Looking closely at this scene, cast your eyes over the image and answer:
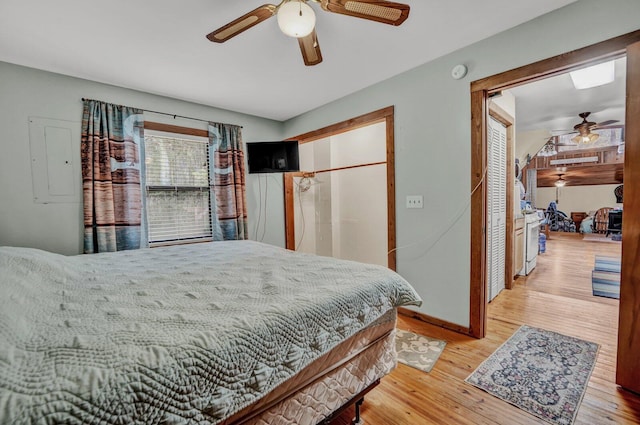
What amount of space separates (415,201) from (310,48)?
161cm

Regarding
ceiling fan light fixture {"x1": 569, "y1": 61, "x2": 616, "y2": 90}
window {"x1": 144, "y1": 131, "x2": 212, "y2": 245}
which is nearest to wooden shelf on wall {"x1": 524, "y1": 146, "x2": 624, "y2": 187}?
ceiling fan light fixture {"x1": 569, "y1": 61, "x2": 616, "y2": 90}

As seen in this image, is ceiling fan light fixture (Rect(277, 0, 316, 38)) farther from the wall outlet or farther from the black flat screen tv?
the black flat screen tv

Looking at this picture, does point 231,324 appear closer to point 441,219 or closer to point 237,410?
point 237,410

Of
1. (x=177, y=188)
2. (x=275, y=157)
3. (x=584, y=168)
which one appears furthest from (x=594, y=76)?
(x=584, y=168)

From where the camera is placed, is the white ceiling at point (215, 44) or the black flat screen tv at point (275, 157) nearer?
the white ceiling at point (215, 44)

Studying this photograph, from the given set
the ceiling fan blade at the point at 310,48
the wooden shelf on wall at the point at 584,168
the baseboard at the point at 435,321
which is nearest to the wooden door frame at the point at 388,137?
the baseboard at the point at 435,321

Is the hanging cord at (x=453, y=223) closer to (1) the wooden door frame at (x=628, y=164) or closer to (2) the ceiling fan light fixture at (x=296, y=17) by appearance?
(1) the wooden door frame at (x=628, y=164)

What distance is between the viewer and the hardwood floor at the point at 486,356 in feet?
4.79

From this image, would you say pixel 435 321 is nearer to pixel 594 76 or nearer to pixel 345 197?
pixel 345 197

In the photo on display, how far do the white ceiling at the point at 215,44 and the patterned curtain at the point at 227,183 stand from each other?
25.6 inches

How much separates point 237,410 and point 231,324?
10.1 inches

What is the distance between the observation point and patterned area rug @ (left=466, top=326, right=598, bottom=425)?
151cm

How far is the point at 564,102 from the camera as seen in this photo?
11.5 ft

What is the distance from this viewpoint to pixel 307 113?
381 cm
